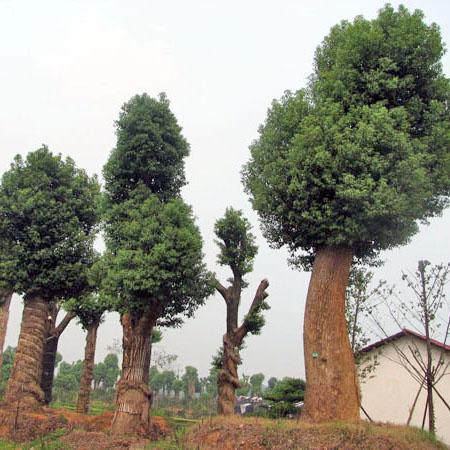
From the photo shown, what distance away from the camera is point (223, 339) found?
14.1 m

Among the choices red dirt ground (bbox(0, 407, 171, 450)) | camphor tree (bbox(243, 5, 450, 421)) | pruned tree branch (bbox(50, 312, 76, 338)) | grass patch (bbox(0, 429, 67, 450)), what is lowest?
grass patch (bbox(0, 429, 67, 450))

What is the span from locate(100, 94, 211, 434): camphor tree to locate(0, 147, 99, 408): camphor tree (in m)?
3.32

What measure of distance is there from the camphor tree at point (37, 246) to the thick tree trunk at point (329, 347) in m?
9.84

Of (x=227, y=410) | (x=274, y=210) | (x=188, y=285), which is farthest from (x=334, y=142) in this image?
(x=227, y=410)

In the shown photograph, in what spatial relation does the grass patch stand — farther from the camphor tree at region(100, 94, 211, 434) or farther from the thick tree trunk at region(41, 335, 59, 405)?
the thick tree trunk at region(41, 335, 59, 405)

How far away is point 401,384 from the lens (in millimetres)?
21656

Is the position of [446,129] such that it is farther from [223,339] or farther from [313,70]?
[223,339]

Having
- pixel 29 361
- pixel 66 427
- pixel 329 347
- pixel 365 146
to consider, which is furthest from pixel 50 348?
pixel 365 146

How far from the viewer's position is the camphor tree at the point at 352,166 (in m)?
11.3

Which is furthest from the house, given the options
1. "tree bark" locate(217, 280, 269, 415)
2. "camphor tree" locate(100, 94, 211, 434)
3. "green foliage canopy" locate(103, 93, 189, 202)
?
"green foliage canopy" locate(103, 93, 189, 202)

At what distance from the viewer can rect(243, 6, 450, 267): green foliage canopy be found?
1141cm

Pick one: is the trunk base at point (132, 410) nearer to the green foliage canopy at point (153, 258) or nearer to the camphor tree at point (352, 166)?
the green foliage canopy at point (153, 258)

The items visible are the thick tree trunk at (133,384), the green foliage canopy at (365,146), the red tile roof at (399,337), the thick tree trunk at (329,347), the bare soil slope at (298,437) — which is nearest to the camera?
the bare soil slope at (298,437)

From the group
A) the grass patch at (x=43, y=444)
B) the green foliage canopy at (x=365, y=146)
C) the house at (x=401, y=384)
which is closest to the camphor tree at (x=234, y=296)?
the green foliage canopy at (x=365, y=146)
